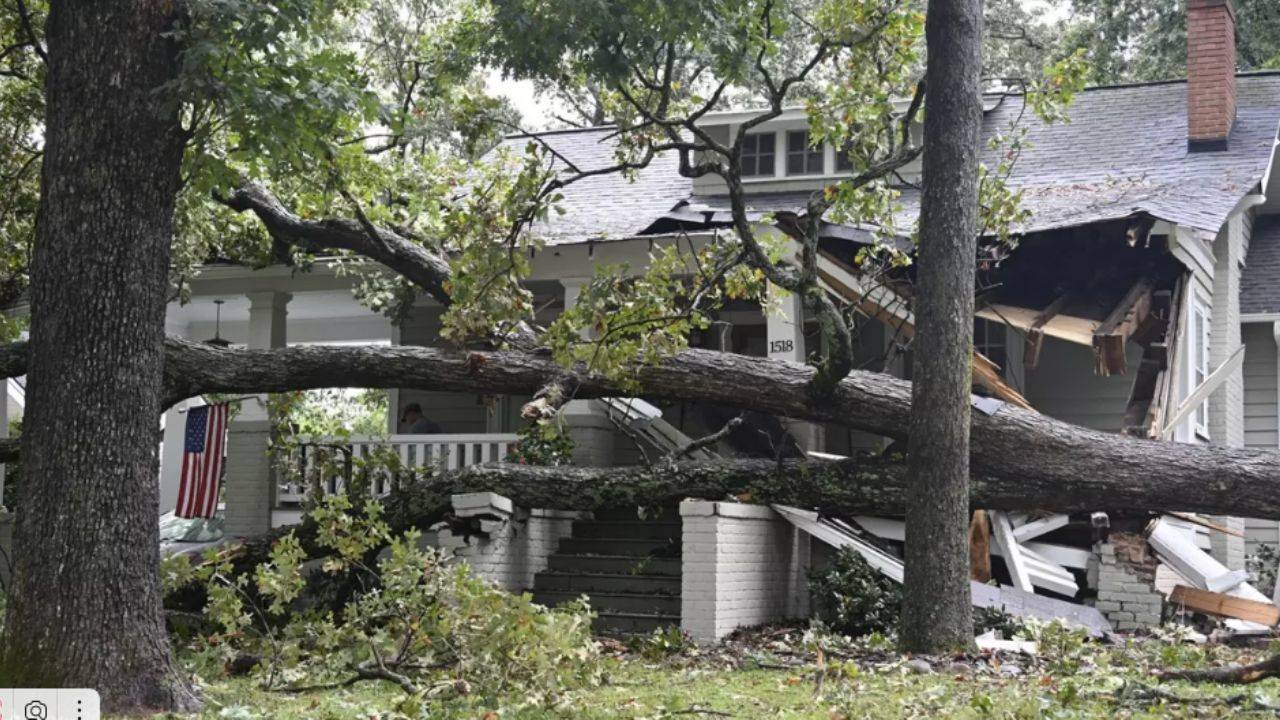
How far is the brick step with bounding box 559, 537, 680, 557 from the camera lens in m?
13.7

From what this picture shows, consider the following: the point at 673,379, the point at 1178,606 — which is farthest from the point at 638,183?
the point at 1178,606

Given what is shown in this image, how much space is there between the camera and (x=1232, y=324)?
17.2 meters

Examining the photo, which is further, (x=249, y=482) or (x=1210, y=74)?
(x=1210, y=74)

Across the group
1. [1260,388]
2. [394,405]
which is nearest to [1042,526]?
[1260,388]

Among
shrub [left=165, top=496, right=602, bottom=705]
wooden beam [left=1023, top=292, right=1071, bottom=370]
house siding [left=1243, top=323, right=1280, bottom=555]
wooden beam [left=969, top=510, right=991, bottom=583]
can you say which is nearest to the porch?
shrub [left=165, top=496, right=602, bottom=705]

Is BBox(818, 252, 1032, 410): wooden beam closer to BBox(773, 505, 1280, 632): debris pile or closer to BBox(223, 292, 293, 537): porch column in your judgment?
BBox(773, 505, 1280, 632): debris pile

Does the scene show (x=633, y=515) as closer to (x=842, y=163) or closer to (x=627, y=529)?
(x=627, y=529)

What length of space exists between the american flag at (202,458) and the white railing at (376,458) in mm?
857

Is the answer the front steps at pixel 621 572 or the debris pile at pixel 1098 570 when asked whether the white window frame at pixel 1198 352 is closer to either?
the debris pile at pixel 1098 570

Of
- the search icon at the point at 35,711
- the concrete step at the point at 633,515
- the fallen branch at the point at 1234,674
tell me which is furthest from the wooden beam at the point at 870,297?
the search icon at the point at 35,711

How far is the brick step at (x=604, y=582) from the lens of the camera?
42.6 feet

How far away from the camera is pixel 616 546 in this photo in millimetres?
13938

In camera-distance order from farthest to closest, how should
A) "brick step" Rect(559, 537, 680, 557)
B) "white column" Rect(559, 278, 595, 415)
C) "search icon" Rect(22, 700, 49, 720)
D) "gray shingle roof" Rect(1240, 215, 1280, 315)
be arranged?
"gray shingle roof" Rect(1240, 215, 1280, 315) < "white column" Rect(559, 278, 595, 415) < "brick step" Rect(559, 537, 680, 557) < "search icon" Rect(22, 700, 49, 720)

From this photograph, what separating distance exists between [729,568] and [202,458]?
6.42 metres
